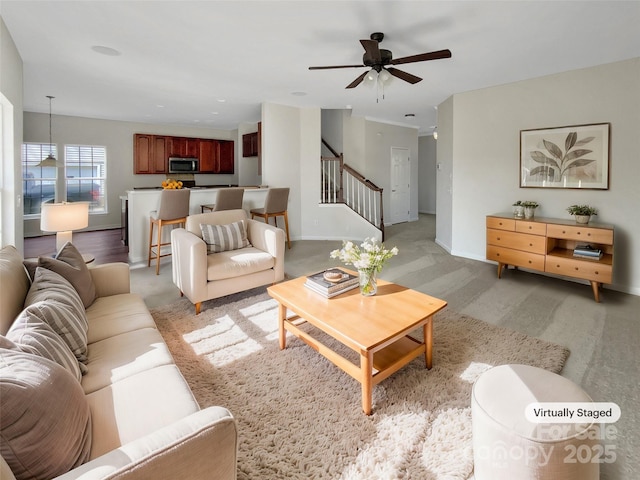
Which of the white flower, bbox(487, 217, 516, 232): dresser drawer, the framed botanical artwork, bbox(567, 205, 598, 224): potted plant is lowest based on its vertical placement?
the white flower

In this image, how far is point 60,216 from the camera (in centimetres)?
293

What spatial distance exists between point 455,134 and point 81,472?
5.59 metres

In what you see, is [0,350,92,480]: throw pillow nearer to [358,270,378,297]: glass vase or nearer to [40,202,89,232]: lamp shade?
[358,270,378,297]: glass vase

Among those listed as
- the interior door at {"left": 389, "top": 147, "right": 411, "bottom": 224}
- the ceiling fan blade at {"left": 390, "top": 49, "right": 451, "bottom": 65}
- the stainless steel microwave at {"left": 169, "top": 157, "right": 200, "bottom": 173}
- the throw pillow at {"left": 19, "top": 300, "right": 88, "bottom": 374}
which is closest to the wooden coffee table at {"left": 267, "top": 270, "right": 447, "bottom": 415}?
the throw pillow at {"left": 19, "top": 300, "right": 88, "bottom": 374}

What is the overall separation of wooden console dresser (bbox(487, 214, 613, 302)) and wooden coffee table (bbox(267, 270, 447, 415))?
2.37m

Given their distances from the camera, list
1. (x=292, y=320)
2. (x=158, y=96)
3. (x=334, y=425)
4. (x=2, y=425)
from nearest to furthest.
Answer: (x=2, y=425) < (x=334, y=425) < (x=292, y=320) < (x=158, y=96)

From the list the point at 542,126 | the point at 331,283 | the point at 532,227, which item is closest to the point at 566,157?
the point at 542,126

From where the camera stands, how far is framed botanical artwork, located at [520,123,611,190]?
3.86 metres

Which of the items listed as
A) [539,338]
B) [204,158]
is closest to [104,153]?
[204,158]

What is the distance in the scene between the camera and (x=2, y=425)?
82cm

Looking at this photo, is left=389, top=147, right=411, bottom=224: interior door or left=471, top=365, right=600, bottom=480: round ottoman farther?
left=389, top=147, right=411, bottom=224: interior door

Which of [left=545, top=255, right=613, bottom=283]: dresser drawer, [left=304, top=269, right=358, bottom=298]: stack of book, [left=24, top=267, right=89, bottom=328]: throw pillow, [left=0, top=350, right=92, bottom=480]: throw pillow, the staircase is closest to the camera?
[left=0, top=350, right=92, bottom=480]: throw pillow

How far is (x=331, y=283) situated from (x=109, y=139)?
7696 mm

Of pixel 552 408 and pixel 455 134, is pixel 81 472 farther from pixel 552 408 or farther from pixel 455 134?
pixel 455 134
